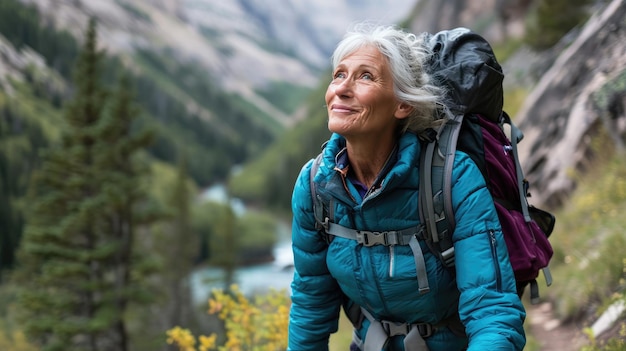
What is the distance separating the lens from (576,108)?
25.0 feet

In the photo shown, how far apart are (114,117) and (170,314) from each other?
22.6 meters

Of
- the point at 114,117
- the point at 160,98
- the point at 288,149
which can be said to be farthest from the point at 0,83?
the point at 160,98

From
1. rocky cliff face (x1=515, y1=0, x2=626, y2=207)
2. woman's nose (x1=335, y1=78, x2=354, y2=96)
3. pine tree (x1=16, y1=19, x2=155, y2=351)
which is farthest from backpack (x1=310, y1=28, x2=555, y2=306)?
pine tree (x1=16, y1=19, x2=155, y2=351)

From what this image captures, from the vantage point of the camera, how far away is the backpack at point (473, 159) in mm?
2258

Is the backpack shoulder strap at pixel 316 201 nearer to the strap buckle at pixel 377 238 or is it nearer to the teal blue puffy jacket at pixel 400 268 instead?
the teal blue puffy jacket at pixel 400 268

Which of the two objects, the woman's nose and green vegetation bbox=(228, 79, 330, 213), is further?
green vegetation bbox=(228, 79, 330, 213)

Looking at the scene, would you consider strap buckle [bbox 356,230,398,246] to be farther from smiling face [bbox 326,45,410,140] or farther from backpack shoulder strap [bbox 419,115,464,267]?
smiling face [bbox 326,45,410,140]

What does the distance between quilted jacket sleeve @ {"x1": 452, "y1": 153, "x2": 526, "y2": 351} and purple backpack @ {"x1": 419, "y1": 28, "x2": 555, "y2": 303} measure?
65 millimetres

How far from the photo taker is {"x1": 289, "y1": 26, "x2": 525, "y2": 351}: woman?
7.02 ft

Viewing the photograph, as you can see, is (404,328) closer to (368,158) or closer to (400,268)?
Answer: (400,268)

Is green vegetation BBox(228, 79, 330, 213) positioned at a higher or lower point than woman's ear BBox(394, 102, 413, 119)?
higher

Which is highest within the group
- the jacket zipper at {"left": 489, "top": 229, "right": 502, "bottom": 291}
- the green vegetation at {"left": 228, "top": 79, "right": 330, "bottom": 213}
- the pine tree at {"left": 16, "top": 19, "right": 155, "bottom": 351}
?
the green vegetation at {"left": 228, "top": 79, "right": 330, "bottom": 213}

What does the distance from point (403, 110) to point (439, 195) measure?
404 millimetres

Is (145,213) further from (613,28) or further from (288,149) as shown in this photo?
(288,149)
